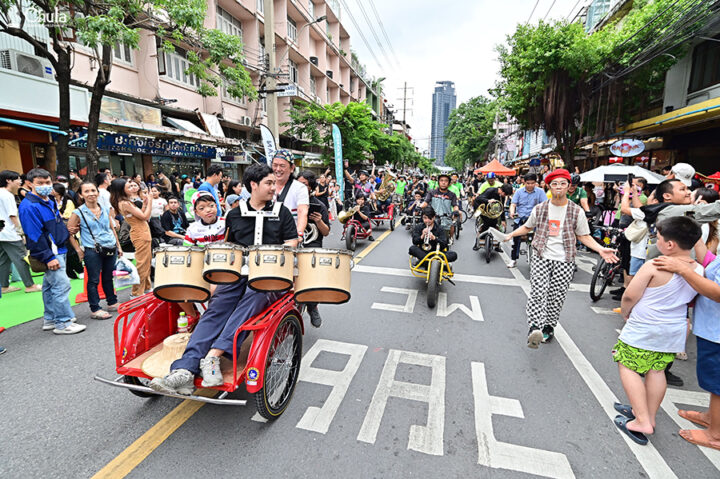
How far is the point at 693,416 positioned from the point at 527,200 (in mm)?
5418

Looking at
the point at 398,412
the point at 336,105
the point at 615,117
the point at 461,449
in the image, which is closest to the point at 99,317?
the point at 398,412

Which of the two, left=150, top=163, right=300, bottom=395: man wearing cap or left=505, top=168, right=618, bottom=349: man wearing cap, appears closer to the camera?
Answer: left=150, top=163, right=300, bottom=395: man wearing cap

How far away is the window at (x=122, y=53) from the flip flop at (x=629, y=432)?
18.2 m

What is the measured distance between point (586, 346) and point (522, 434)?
7.01ft

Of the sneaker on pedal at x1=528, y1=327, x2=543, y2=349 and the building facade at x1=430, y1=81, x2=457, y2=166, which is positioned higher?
the building facade at x1=430, y1=81, x2=457, y2=166

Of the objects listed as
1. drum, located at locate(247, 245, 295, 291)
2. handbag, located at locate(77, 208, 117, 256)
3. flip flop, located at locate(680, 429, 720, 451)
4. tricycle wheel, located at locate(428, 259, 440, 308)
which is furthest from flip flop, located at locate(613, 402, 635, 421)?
handbag, located at locate(77, 208, 117, 256)

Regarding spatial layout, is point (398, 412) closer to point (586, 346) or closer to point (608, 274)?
point (586, 346)

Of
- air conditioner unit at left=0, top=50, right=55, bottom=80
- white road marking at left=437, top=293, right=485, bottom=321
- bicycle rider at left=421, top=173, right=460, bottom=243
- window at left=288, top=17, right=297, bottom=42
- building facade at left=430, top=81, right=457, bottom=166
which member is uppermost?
building facade at left=430, top=81, right=457, bottom=166

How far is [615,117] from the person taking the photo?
14703mm

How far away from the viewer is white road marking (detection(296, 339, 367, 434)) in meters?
2.82

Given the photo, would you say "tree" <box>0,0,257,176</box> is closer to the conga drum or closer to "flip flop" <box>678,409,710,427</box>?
the conga drum

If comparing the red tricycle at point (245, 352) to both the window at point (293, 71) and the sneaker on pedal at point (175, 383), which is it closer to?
the sneaker on pedal at point (175, 383)

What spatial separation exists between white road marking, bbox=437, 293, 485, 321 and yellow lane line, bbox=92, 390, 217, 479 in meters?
3.37

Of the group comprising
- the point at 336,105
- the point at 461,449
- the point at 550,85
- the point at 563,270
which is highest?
the point at 336,105
